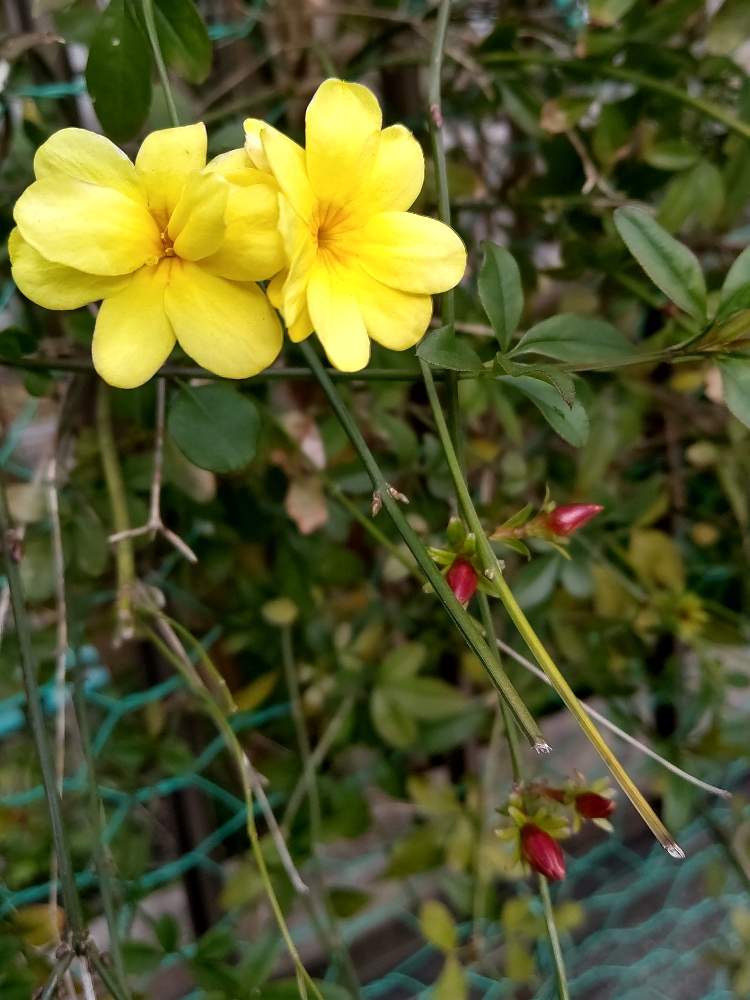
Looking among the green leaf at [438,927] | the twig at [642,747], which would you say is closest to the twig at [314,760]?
the green leaf at [438,927]

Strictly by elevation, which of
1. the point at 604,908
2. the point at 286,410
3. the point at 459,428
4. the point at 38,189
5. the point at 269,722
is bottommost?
the point at 604,908

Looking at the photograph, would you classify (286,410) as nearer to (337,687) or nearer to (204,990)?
(337,687)

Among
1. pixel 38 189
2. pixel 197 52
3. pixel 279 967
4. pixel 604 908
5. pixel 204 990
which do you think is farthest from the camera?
pixel 604 908

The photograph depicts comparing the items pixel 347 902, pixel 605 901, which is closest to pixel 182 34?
pixel 347 902

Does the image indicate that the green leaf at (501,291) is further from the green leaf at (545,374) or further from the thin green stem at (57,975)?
the thin green stem at (57,975)

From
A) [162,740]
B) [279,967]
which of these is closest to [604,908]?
[279,967]

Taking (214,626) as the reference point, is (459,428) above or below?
above

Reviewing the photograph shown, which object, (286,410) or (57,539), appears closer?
(57,539)

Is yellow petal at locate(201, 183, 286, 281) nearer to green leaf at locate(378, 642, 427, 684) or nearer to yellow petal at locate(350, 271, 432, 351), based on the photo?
yellow petal at locate(350, 271, 432, 351)
